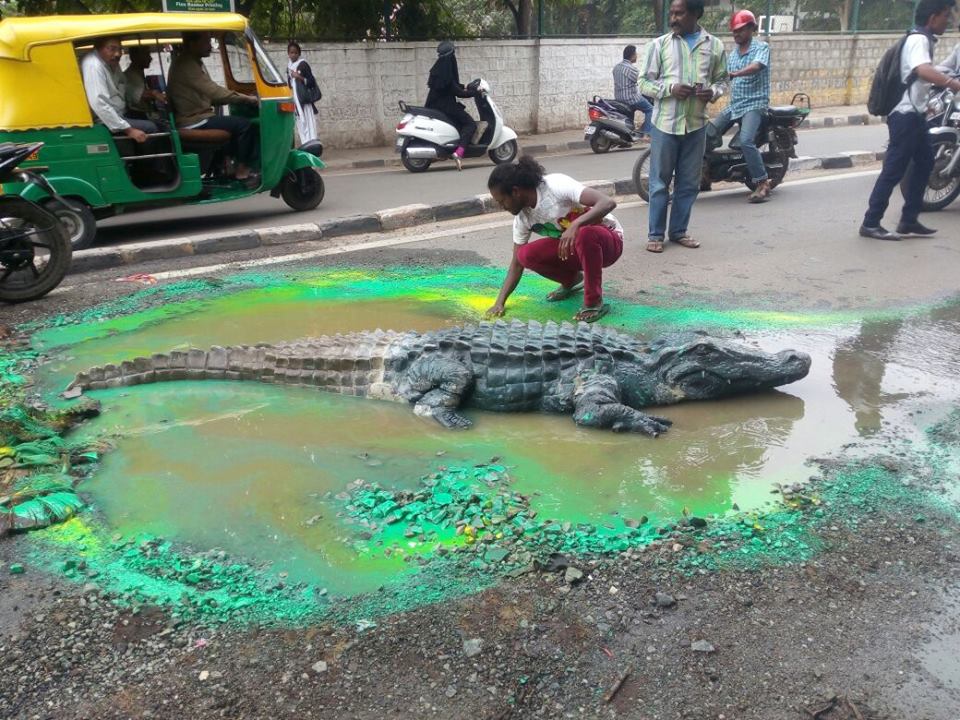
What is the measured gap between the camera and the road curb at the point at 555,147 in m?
13.2

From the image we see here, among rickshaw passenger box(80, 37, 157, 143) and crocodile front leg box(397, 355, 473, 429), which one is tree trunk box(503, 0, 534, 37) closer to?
rickshaw passenger box(80, 37, 157, 143)

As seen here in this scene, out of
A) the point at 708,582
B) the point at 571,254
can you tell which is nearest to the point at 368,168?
the point at 571,254

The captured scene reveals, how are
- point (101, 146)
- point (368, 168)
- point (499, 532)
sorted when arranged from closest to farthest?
point (499, 532), point (101, 146), point (368, 168)

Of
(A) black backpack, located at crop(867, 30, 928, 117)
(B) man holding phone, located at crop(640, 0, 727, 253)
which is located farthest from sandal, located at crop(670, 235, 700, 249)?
(A) black backpack, located at crop(867, 30, 928, 117)

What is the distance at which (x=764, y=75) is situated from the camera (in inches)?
343

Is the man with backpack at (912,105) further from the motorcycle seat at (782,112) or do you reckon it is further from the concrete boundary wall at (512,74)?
the concrete boundary wall at (512,74)

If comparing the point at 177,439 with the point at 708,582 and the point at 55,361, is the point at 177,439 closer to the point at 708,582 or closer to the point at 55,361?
the point at 55,361

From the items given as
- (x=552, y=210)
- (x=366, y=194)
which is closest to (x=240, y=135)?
(x=366, y=194)

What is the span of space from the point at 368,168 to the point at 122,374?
30.6 ft

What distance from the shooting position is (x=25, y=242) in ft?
18.8

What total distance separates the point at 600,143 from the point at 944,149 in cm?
644

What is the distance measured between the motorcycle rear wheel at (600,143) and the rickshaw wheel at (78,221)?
9065 millimetres

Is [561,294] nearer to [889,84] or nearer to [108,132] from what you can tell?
[889,84]

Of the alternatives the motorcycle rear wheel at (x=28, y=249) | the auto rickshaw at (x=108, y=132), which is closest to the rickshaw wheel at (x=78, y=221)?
the auto rickshaw at (x=108, y=132)
